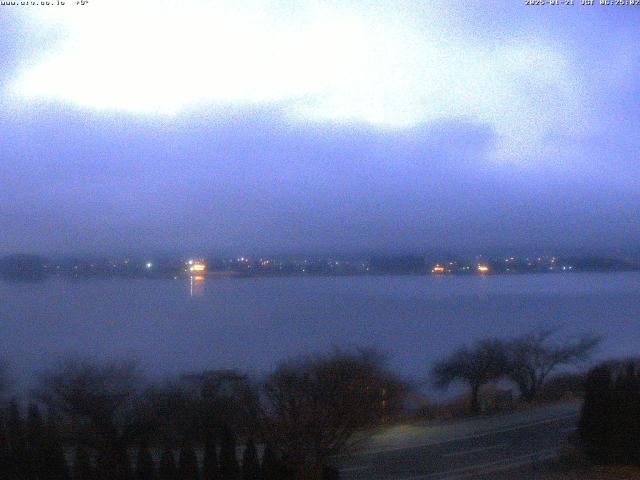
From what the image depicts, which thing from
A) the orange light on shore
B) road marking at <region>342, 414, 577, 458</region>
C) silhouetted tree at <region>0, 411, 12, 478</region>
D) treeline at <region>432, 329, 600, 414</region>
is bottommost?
road marking at <region>342, 414, 577, 458</region>

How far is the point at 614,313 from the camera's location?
3081 centimetres

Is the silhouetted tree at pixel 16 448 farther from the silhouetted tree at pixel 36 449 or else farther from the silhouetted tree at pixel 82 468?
the silhouetted tree at pixel 82 468

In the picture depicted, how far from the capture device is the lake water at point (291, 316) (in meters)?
20.6

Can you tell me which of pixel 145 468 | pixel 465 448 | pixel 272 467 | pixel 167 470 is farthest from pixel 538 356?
pixel 145 468

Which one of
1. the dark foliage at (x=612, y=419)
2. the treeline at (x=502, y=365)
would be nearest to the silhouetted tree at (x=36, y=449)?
the dark foliage at (x=612, y=419)

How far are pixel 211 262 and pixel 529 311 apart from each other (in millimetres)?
11759

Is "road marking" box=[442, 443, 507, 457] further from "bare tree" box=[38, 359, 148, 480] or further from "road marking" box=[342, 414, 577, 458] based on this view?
"bare tree" box=[38, 359, 148, 480]

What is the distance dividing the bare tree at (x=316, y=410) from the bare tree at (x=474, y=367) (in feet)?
28.2

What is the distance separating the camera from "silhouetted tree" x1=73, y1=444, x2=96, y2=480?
9.97 metres

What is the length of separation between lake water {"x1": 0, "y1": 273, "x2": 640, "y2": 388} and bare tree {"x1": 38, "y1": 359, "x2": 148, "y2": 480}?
3.16 metres

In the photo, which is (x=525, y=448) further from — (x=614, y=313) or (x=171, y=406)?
(x=614, y=313)

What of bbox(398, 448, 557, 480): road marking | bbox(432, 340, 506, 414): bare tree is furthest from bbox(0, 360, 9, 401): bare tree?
bbox(432, 340, 506, 414): bare tree

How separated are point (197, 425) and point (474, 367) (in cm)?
1056

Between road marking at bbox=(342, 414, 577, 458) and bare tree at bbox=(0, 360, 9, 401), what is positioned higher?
bare tree at bbox=(0, 360, 9, 401)
